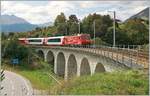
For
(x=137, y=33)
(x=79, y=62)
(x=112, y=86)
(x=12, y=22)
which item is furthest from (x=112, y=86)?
(x=79, y=62)

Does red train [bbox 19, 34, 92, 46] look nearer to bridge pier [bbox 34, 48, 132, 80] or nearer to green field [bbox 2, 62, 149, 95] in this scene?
bridge pier [bbox 34, 48, 132, 80]

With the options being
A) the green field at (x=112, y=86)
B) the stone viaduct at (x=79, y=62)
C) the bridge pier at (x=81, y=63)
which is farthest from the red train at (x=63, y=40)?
the green field at (x=112, y=86)

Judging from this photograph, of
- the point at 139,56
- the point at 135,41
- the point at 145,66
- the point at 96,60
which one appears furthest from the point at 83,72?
the point at 145,66

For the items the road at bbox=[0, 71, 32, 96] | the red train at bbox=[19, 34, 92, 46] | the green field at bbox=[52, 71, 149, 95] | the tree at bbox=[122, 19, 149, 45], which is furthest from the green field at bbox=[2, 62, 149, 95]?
the red train at bbox=[19, 34, 92, 46]

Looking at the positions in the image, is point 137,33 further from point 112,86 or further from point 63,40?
point 112,86

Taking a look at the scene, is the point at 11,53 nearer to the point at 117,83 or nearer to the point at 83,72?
the point at 83,72

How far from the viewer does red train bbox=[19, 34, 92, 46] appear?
5310 centimetres

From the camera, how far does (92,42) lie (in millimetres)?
52844

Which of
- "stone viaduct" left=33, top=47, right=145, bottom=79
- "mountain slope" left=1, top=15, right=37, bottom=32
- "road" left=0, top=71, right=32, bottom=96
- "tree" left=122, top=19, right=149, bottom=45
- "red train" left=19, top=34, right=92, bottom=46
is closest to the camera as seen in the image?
"mountain slope" left=1, top=15, right=37, bottom=32

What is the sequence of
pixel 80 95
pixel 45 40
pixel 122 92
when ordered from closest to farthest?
pixel 80 95
pixel 122 92
pixel 45 40

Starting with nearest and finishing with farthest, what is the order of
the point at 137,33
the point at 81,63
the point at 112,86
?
the point at 112,86
the point at 137,33
the point at 81,63

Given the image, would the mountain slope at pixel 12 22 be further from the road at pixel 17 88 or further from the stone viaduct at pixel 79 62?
the stone viaduct at pixel 79 62

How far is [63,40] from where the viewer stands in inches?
2413

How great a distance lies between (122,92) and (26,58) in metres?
43.0
